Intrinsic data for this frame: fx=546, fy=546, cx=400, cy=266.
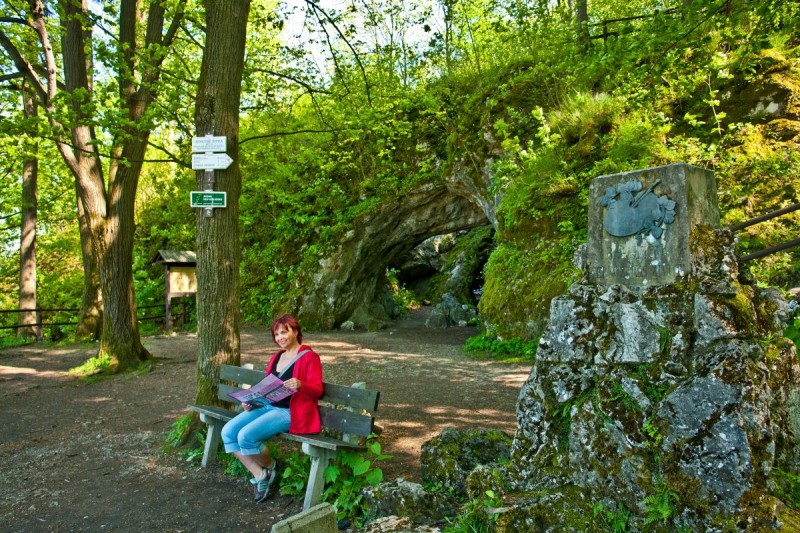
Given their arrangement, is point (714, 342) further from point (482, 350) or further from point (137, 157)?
point (137, 157)

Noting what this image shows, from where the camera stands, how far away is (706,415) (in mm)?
2791

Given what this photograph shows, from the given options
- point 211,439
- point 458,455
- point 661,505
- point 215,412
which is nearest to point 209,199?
point 215,412

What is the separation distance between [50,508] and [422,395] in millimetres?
4385

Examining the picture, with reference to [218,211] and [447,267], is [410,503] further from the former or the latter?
[447,267]

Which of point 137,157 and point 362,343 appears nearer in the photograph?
point 137,157

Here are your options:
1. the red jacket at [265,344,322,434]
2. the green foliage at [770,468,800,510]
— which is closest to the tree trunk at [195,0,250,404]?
the red jacket at [265,344,322,434]

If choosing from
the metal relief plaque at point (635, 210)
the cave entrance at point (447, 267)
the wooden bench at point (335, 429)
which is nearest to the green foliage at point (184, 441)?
the wooden bench at point (335, 429)

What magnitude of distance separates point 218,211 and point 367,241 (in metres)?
10.4

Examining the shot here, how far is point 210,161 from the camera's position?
534cm

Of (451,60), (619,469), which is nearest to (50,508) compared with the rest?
(619,469)

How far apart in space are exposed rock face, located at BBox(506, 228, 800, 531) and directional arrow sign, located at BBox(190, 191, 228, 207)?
342 cm

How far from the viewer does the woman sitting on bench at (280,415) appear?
4.18m

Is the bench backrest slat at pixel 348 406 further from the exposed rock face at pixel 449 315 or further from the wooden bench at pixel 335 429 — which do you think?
the exposed rock face at pixel 449 315

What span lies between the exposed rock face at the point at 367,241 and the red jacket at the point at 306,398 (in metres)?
10.9
